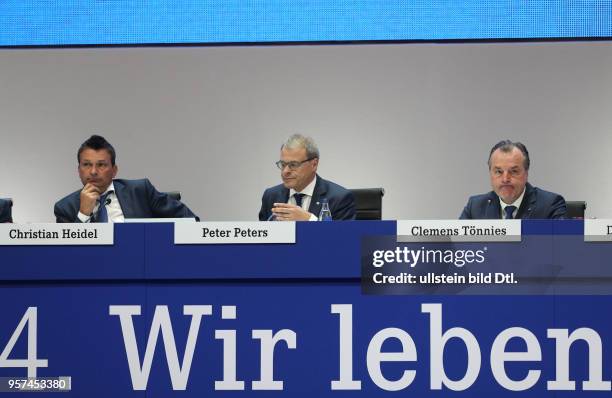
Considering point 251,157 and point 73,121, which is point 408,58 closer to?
point 251,157

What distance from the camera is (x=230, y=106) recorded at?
603cm

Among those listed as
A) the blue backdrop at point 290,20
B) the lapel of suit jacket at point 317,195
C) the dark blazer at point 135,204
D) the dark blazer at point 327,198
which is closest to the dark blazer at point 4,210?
the dark blazer at point 135,204

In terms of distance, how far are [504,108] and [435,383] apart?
3430 millimetres

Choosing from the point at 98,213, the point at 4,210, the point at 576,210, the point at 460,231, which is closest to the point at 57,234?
the point at 98,213

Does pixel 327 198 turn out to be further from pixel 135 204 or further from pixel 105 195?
pixel 105 195

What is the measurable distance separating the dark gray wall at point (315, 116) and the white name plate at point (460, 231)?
3077 millimetres

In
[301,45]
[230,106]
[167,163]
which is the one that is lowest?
[167,163]

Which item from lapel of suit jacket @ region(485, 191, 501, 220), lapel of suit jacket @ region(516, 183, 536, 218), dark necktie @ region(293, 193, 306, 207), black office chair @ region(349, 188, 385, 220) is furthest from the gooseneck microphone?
lapel of suit jacket @ region(516, 183, 536, 218)

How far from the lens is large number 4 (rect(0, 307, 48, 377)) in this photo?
2900 mm

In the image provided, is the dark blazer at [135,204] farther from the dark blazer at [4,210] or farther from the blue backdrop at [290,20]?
the blue backdrop at [290,20]

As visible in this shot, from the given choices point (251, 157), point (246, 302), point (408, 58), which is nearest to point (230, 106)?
point (251, 157)

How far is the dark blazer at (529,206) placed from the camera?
380 cm

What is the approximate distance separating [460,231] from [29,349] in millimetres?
1482

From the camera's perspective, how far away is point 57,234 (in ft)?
9.68
